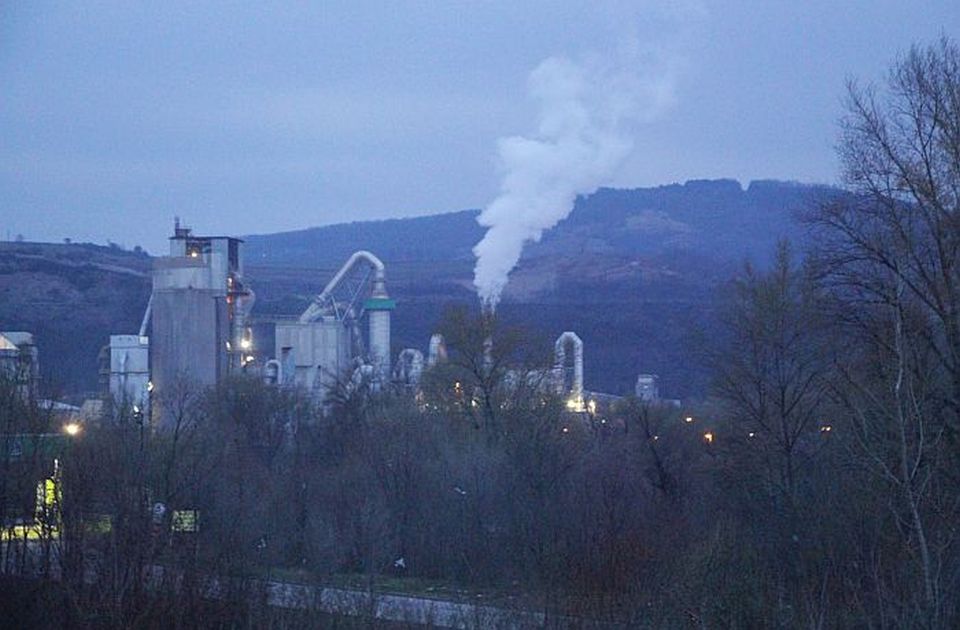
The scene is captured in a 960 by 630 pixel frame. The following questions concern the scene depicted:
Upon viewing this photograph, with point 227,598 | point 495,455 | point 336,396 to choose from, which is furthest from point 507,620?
point 336,396

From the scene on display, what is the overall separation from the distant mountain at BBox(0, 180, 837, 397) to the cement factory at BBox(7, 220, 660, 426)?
267 centimetres

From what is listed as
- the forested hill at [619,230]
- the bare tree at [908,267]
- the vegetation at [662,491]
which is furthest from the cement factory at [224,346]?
the forested hill at [619,230]

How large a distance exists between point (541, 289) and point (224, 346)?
46.7 metres

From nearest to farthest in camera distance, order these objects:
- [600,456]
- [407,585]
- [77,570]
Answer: [77,570] < [407,585] < [600,456]

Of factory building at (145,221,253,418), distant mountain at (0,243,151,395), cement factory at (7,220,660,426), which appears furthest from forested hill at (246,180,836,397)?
factory building at (145,221,253,418)

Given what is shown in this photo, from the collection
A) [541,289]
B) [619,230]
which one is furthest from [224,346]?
[619,230]

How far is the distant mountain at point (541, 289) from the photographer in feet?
229

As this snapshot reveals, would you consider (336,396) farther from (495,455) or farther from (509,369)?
(495,455)

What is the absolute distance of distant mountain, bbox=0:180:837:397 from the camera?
69.8m

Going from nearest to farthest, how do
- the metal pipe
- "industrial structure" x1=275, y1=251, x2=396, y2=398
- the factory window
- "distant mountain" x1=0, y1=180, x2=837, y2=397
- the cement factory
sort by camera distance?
the cement factory → the factory window → "industrial structure" x1=275, y1=251, x2=396, y2=398 → the metal pipe → "distant mountain" x1=0, y1=180, x2=837, y2=397

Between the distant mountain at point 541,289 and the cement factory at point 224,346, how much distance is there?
2671mm

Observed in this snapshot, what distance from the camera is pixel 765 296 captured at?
28.1 metres

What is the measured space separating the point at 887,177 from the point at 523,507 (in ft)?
28.9

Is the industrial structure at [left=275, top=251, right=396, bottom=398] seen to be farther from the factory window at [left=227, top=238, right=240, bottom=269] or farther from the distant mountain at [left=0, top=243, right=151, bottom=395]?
the distant mountain at [left=0, top=243, right=151, bottom=395]
